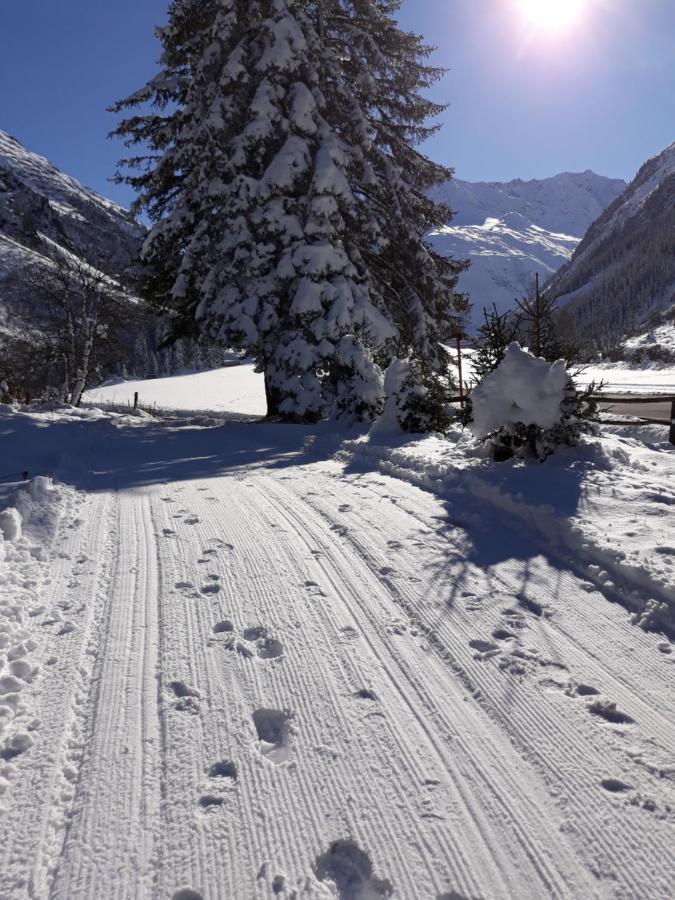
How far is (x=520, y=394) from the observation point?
260 inches

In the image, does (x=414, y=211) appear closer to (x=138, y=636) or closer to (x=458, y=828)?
(x=138, y=636)

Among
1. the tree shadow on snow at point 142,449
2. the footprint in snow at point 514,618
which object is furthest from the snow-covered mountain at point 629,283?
the footprint in snow at point 514,618

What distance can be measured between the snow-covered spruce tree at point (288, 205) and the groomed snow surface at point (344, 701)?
749 centimetres

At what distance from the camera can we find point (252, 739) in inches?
93.0

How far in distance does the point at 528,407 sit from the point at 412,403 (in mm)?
3617

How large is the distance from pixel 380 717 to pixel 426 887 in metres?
0.81

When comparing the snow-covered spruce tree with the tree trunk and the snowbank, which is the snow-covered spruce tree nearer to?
the tree trunk

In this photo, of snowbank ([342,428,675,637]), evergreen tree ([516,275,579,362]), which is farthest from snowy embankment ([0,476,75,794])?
evergreen tree ([516,275,579,362])

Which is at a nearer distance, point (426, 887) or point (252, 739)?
point (426, 887)

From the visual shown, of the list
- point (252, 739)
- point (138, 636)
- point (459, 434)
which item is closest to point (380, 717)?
point (252, 739)

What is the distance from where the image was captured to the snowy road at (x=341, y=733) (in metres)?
1.77

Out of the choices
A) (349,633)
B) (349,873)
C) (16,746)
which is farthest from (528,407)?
(16,746)

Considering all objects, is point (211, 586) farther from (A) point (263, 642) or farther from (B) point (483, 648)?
(B) point (483, 648)

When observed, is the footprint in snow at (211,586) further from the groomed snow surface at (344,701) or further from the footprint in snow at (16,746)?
the footprint in snow at (16,746)
